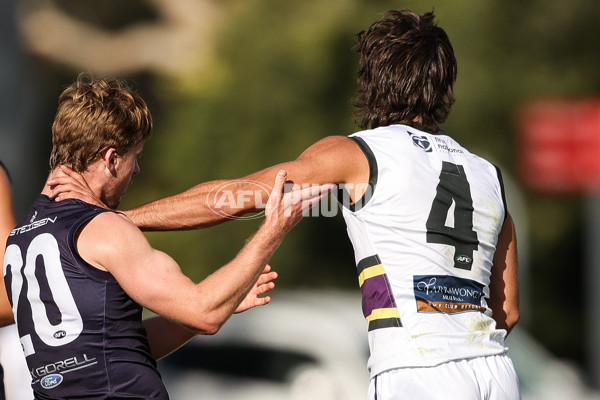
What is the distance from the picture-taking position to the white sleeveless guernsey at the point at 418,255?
3.69 metres

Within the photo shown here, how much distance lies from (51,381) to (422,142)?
5.61ft

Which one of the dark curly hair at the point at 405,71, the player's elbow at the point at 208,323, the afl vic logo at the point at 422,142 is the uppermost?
the dark curly hair at the point at 405,71

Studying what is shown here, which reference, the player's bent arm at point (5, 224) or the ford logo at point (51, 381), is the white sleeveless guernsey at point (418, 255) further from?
the player's bent arm at point (5, 224)

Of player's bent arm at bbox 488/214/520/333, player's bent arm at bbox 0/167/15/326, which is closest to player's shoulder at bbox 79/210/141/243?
player's bent arm at bbox 0/167/15/326

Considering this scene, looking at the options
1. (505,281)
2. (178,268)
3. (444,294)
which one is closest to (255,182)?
(178,268)

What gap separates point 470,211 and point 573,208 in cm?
1100

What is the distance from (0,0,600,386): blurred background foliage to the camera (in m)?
13.1

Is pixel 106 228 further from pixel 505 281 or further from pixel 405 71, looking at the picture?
pixel 505 281

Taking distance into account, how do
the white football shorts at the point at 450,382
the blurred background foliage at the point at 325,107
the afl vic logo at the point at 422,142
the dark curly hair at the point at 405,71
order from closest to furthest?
the white football shorts at the point at 450,382 < the afl vic logo at the point at 422,142 < the dark curly hair at the point at 405,71 < the blurred background foliage at the point at 325,107

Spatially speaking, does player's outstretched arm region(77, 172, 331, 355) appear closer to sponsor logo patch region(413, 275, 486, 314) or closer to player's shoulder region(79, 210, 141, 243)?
player's shoulder region(79, 210, 141, 243)

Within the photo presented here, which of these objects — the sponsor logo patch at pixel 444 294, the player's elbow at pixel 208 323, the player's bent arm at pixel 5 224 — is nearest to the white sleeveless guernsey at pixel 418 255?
the sponsor logo patch at pixel 444 294

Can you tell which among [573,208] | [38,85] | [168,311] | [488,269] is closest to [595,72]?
[573,208]

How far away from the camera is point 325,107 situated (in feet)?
43.4

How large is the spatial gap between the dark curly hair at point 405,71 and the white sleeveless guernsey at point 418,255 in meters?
0.16
